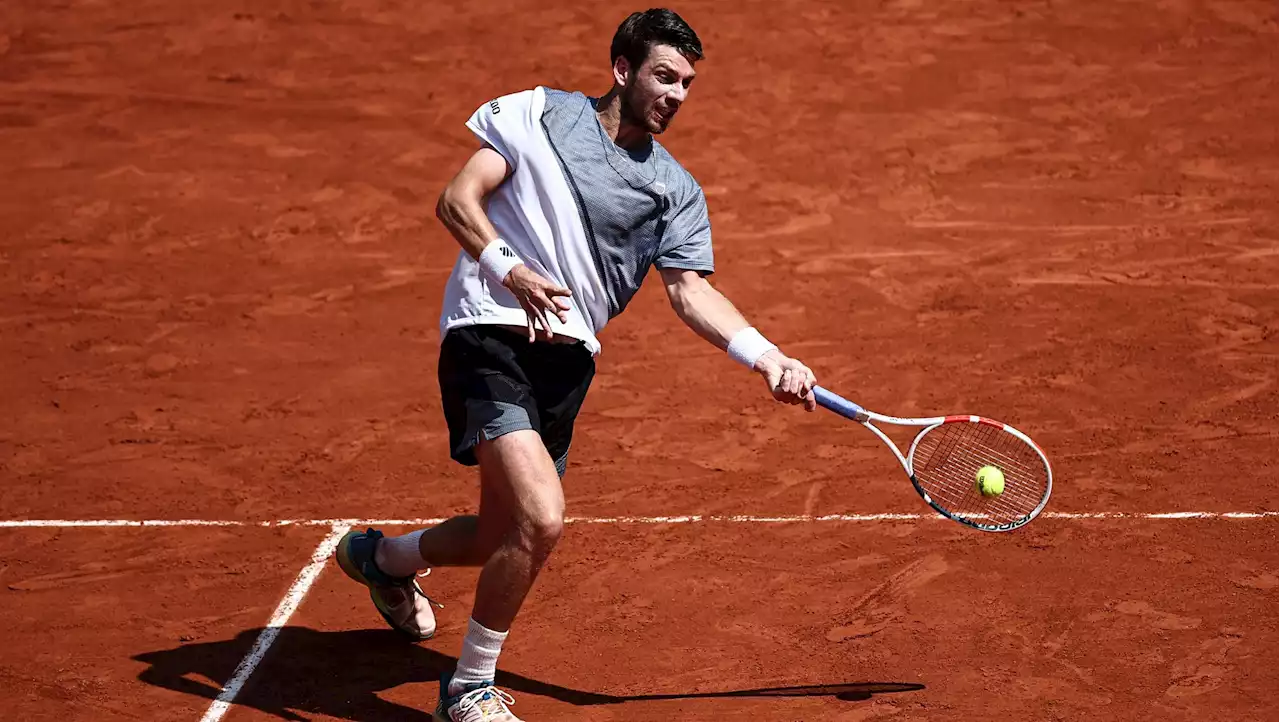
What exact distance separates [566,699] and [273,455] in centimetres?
297

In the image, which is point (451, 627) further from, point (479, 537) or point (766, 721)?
point (766, 721)

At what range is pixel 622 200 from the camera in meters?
4.84

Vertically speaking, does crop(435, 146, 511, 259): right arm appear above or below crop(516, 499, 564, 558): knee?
above

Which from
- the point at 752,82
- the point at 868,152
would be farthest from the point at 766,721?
the point at 752,82

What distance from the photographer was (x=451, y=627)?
5.91 metres

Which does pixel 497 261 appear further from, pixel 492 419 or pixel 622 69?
pixel 622 69

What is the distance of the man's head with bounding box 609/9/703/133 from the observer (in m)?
4.78

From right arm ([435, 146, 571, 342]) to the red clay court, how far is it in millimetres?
1562

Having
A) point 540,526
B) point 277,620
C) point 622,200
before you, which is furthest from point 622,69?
point 277,620

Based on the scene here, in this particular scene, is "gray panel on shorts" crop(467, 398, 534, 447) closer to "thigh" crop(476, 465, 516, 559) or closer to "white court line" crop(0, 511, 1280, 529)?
"thigh" crop(476, 465, 516, 559)

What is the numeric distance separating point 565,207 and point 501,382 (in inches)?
23.9

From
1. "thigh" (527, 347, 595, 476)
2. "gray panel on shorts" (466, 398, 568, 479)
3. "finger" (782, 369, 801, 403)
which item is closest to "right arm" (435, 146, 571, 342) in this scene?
"thigh" (527, 347, 595, 476)

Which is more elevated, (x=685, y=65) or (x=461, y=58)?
(x=685, y=65)

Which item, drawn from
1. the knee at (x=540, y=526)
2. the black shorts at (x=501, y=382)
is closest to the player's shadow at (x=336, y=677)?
the knee at (x=540, y=526)
